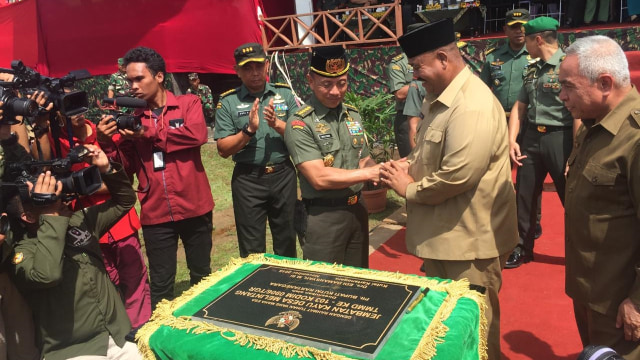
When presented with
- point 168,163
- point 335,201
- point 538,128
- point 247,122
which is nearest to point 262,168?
point 247,122

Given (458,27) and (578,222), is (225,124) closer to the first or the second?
(578,222)

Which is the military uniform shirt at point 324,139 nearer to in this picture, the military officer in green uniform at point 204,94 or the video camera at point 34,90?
the video camera at point 34,90

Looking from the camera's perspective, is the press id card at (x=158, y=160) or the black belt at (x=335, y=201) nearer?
the black belt at (x=335, y=201)

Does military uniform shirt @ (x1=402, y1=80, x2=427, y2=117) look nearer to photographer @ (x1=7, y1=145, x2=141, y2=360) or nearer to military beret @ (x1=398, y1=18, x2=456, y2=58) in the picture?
military beret @ (x1=398, y1=18, x2=456, y2=58)

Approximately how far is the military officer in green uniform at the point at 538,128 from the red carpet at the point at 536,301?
0.24 meters

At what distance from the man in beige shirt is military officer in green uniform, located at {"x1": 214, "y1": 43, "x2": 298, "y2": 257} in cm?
146

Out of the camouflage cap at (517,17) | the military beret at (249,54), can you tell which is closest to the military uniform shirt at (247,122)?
the military beret at (249,54)

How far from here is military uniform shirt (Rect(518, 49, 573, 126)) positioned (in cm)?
391

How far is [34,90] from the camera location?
2.37m

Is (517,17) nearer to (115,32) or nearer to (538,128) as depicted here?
(538,128)

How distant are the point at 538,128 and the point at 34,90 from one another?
11.8 ft

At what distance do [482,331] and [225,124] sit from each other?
8.38 feet

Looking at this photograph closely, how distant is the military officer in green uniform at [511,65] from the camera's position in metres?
4.81

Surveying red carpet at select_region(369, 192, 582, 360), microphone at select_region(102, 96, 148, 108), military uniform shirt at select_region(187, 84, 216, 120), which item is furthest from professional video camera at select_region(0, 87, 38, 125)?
military uniform shirt at select_region(187, 84, 216, 120)
